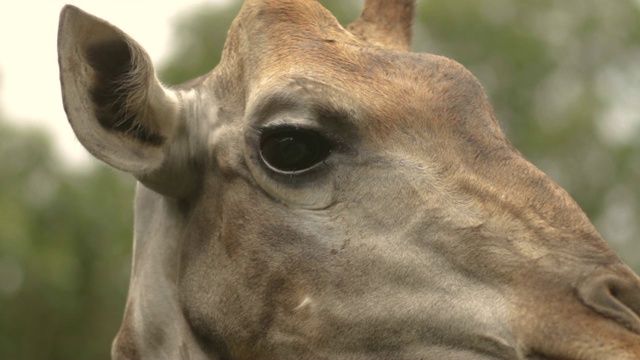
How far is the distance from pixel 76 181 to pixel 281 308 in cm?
5057

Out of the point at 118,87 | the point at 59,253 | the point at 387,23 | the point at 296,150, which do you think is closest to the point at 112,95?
the point at 118,87

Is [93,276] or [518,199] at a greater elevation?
[93,276]

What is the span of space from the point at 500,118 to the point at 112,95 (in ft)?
152

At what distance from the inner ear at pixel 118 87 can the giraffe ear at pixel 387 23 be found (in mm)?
1899

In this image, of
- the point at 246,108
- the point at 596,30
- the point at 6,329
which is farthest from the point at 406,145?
the point at 596,30

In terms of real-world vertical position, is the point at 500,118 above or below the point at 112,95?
above

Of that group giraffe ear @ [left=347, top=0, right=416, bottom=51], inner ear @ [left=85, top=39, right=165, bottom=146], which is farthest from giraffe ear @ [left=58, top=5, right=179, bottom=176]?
giraffe ear @ [left=347, top=0, right=416, bottom=51]

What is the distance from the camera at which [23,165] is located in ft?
178

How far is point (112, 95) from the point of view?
634 centimetres

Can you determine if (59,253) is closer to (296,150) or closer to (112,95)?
(112,95)

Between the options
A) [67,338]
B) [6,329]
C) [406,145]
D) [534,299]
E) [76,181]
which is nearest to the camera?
[534,299]

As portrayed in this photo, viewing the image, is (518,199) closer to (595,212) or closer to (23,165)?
(595,212)

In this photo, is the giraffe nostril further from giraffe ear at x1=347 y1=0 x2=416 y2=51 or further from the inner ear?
giraffe ear at x1=347 y1=0 x2=416 y2=51

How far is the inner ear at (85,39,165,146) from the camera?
625 cm
